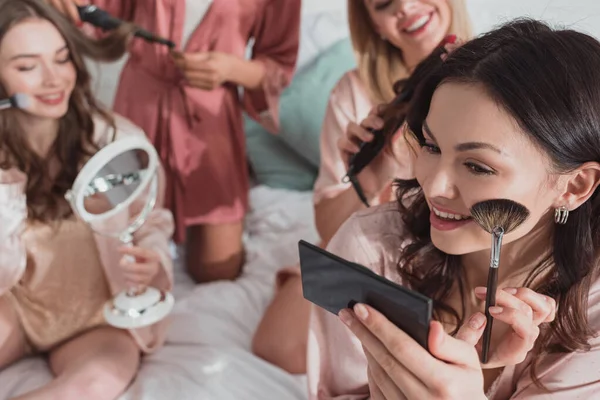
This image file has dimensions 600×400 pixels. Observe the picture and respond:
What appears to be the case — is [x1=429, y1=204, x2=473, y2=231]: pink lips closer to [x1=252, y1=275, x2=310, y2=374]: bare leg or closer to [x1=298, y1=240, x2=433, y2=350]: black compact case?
[x1=298, y1=240, x2=433, y2=350]: black compact case

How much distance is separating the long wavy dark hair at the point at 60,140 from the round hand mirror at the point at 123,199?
0.08 metres

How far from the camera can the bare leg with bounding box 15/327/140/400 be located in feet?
2.95

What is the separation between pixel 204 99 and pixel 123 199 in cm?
42

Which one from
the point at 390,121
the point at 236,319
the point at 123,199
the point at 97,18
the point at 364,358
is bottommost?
the point at 236,319

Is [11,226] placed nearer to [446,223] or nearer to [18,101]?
[18,101]

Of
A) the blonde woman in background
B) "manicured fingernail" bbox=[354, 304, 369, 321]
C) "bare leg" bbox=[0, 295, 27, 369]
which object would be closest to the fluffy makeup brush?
"manicured fingernail" bbox=[354, 304, 369, 321]

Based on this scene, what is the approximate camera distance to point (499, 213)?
59 cm

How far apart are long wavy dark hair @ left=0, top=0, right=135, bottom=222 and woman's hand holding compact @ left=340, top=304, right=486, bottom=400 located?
57cm

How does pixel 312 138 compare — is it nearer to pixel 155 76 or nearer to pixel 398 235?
pixel 155 76

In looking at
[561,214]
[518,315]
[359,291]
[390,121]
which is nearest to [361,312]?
[359,291]

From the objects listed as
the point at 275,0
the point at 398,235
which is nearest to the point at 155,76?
the point at 275,0

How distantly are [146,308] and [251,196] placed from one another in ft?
2.03

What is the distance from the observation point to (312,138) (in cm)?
149

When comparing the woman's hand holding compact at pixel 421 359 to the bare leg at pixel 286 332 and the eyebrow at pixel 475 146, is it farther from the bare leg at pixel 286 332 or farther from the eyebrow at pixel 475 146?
the bare leg at pixel 286 332
